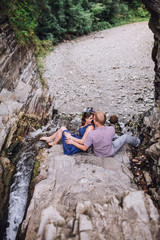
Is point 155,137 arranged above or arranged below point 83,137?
below

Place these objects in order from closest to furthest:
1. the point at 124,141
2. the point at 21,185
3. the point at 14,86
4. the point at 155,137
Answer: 1. the point at 21,185
2. the point at 155,137
3. the point at 124,141
4. the point at 14,86

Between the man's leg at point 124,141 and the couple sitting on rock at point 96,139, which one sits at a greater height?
the couple sitting on rock at point 96,139

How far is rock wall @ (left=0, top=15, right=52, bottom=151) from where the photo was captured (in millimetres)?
5293

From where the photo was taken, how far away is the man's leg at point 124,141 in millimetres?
4789

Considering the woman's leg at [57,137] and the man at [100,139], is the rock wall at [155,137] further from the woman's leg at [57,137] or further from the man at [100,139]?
the woman's leg at [57,137]

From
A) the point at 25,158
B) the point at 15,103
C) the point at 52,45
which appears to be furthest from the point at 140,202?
the point at 52,45

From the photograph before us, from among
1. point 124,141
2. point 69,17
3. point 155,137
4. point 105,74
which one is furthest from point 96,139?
point 69,17

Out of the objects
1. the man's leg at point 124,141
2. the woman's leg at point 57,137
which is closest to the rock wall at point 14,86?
the woman's leg at point 57,137

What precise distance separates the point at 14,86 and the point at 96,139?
4.08m

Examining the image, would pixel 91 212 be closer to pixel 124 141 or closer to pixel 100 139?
pixel 100 139

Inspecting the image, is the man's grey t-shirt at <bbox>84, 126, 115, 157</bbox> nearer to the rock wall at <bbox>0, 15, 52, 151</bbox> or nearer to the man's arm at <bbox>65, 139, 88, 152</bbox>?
the man's arm at <bbox>65, 139, 88, 152</bbox>

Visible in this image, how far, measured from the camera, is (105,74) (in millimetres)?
11758

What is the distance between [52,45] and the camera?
16062 millimetres

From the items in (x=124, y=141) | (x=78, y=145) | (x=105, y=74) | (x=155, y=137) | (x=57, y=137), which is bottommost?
(x=105, y=74)
